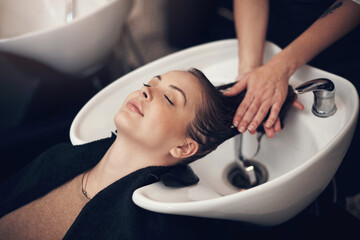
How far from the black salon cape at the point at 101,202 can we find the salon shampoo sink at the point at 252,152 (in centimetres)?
6

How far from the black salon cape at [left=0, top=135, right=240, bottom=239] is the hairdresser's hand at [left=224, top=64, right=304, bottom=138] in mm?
258

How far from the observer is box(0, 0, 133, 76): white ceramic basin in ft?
3.05

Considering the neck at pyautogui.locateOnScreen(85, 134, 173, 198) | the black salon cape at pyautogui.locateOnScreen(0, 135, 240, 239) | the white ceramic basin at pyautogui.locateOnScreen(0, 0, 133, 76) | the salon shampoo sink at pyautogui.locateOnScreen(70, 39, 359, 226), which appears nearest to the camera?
the salon shampoo sink at pyautogui.locateOnScreen(70, 39, 359, 226)

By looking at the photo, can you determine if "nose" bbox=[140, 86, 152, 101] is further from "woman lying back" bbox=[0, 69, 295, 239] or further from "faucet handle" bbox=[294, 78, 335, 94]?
"faucet handle" bbox=[294, 78, 335, 94]

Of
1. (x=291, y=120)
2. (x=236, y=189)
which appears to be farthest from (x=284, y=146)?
(x=236, y=189)

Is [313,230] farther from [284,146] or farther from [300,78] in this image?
[300,78]

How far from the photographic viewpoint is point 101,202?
748mm

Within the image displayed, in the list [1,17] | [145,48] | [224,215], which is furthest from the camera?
[145,48]

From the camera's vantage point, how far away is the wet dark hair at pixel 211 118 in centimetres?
77

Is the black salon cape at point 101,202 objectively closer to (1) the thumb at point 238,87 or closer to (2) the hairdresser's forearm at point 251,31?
(1) the thumb at point 238,87

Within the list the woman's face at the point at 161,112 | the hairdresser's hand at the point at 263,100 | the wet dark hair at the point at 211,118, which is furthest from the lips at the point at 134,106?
the hairdresser's hand at the point at 263,100

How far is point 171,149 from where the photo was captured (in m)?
0.77

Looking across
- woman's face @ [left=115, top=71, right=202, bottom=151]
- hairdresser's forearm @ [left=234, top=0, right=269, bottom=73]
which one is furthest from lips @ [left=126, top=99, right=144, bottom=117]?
hairdresser's forearm @ [left=234, top=0, right=269, bottom=73]

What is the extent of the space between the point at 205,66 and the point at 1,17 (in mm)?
854
